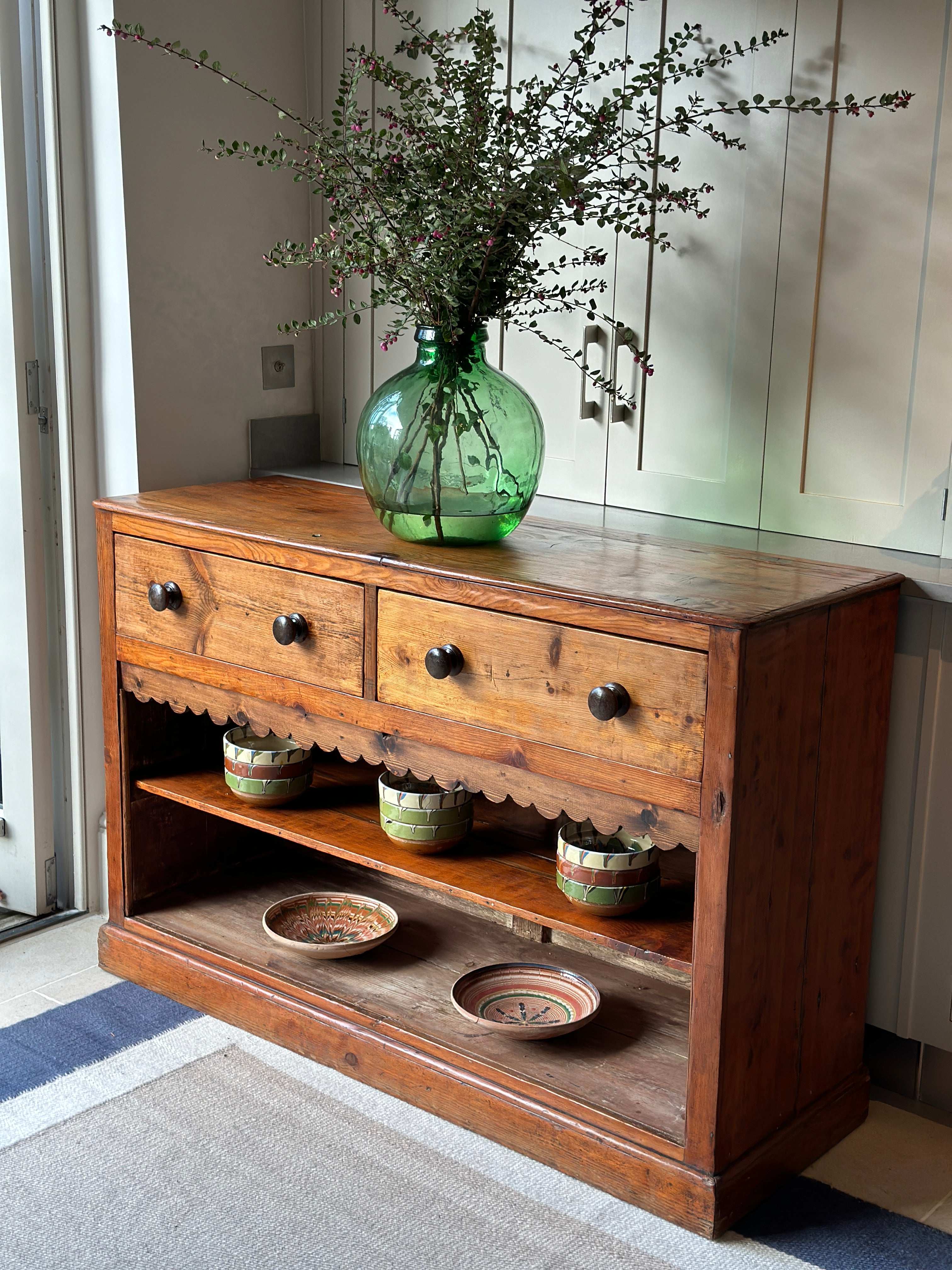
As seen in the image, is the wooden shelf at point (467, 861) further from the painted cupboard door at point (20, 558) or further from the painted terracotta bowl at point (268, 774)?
the painted cupboard door at point (20, 558)

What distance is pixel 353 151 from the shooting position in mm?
2014

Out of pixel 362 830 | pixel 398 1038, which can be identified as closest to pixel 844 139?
pixel 362 830

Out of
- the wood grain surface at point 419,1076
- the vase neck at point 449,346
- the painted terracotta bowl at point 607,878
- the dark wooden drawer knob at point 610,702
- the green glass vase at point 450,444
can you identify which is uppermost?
the vase neck at point 449,346

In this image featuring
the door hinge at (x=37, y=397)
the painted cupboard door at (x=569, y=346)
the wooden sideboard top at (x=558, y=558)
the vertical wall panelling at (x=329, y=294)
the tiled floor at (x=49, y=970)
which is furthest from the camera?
the vertical wall panelling at (x=329, y=294)

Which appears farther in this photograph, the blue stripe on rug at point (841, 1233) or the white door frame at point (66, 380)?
the white door frame at point (66, 380)

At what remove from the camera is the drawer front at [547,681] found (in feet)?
5.53

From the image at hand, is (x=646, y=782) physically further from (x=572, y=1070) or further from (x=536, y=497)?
(x=536, y=497)

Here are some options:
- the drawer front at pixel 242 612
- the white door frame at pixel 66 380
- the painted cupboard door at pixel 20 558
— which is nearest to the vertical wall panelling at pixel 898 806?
the drawer front at pixel 242 612

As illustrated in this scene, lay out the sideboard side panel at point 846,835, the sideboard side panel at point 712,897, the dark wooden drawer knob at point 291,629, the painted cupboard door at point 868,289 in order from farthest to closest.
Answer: the dark wooden drawer knob at point 291,629 < the painted cupboard door at point 868,289 < the sideboard side panel at point 846,835 < the sideboard side panel at point 712,897

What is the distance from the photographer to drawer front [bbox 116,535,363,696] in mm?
2037

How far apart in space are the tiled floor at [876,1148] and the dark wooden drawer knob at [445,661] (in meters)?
0.94

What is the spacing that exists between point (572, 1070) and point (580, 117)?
1577mm

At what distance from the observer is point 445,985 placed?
227 centimetres

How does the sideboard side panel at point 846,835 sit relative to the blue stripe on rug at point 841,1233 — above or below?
above
